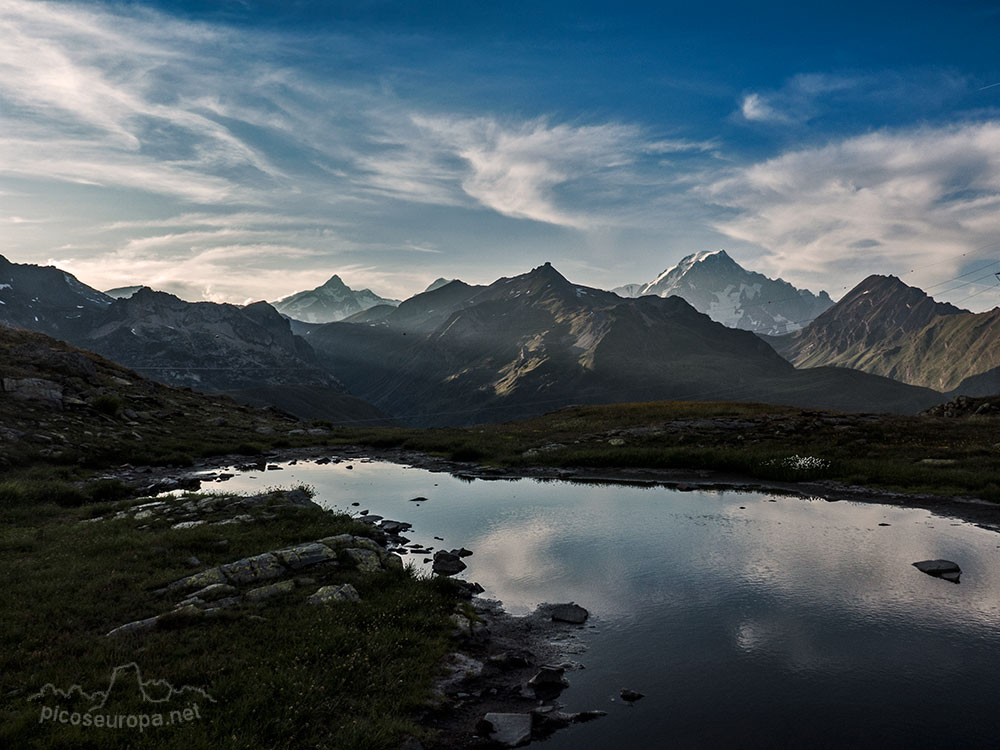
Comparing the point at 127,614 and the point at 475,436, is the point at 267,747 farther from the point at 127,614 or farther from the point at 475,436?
the point at 475,436

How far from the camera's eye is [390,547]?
2689cm

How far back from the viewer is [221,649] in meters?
13.4

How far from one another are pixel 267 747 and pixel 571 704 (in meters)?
7.35

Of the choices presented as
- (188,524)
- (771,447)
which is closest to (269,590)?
(188,524)

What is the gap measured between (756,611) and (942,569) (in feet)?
32.5

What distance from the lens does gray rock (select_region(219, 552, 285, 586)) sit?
18.1m

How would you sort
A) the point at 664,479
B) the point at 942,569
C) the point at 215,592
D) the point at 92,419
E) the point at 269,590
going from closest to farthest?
1. the point at 215,592
2. the point at 269,590
3. the point at 942,569
4. the point at 664,479
5. the point at 92,419

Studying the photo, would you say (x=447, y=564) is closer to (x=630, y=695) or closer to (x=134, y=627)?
(x=630, y=695)

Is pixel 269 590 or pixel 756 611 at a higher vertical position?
pixel 269 590

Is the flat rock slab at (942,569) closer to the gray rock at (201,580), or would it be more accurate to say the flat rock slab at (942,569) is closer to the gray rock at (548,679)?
the gray rock at (548,679)

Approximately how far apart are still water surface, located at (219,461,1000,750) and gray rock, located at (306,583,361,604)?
6.04m

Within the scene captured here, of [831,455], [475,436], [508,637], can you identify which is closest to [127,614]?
[508,637]

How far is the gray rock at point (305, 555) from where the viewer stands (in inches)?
774

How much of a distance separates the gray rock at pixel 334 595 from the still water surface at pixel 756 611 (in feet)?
19.8
